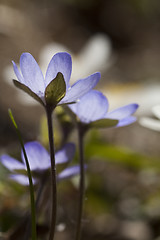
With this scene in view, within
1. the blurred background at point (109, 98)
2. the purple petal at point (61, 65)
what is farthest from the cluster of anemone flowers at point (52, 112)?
the blurred background at point (109, 98)

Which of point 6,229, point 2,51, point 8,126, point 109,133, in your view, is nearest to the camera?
point 6,229

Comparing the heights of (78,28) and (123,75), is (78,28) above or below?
above

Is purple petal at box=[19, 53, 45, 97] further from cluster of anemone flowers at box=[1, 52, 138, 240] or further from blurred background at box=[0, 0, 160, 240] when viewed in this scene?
blurred background at box=[0, 0, 160, 240]

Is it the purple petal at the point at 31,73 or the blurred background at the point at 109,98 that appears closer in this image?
the purple petal at the point at 31,73

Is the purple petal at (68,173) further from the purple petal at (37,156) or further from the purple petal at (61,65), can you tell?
the purple petal at (61,65)

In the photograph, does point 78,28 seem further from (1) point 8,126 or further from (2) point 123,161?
(2) point 123,161

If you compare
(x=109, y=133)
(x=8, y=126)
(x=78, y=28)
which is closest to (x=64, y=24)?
(x=78, y=28)
